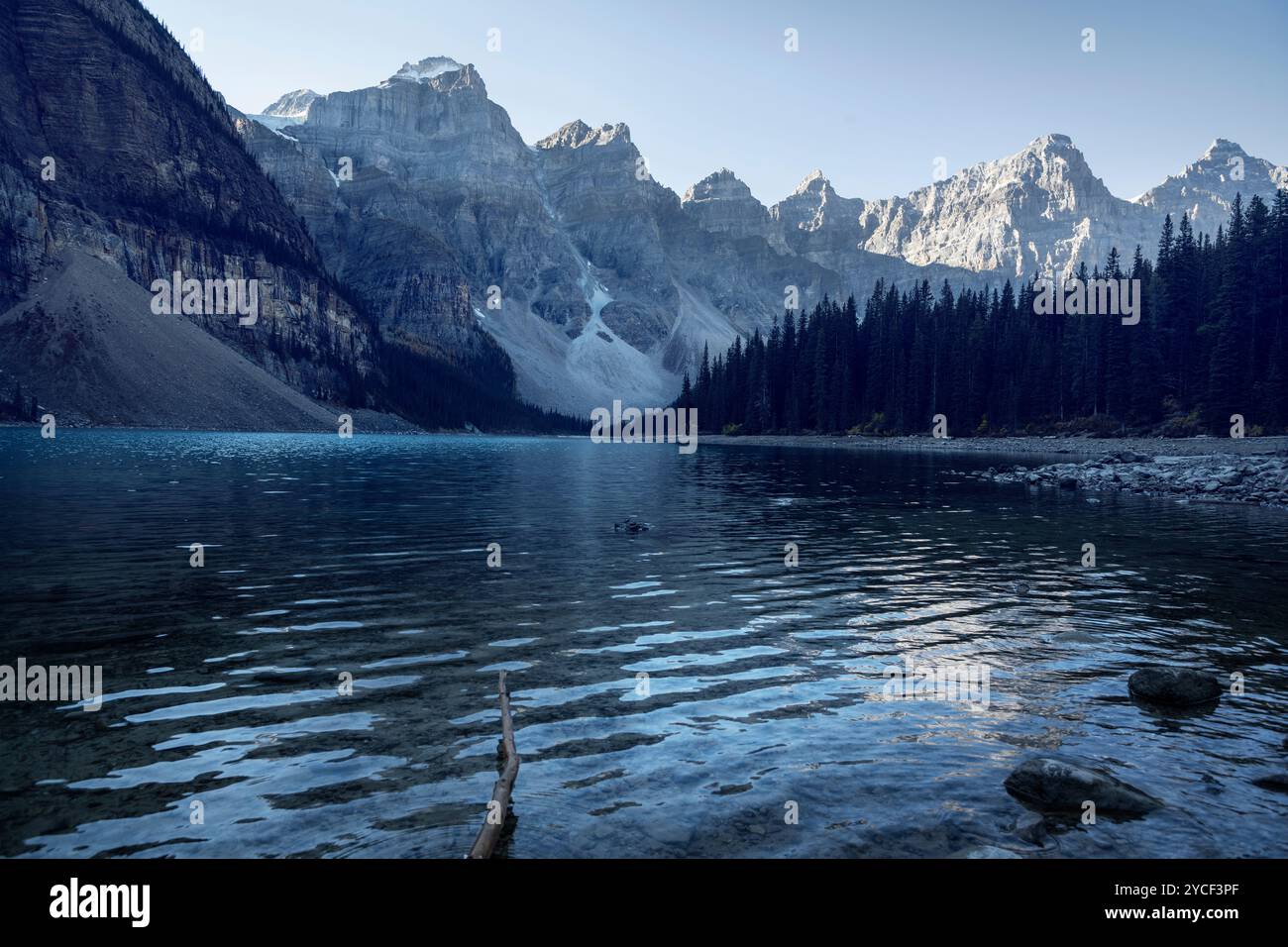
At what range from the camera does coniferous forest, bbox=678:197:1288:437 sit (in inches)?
3450

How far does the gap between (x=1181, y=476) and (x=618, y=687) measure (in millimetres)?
51176

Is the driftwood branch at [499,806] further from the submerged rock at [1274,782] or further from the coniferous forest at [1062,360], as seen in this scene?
the coniferous forest at [1062,360]

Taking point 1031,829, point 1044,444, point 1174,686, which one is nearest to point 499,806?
point 1031,829

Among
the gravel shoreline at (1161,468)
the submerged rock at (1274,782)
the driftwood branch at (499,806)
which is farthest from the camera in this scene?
the gravel shoreline at (1161,468)

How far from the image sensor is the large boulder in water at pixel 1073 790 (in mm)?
8039

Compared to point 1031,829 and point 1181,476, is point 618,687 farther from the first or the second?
point 1181,476

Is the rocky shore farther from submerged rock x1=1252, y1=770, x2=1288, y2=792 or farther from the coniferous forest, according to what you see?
submerged rock x1=1252, y1=770, x2=1288, y2=792

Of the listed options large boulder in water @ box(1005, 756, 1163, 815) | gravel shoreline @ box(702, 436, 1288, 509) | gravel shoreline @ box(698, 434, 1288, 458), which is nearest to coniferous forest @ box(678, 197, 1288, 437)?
gravel shoreline @ box(698, 434, 1288, 458)

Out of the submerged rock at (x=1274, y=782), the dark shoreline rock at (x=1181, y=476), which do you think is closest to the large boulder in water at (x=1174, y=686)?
the submerged rock at (x=1274, y=782)

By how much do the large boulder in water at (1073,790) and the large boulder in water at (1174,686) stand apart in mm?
3890

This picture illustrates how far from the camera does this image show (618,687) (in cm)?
1191
